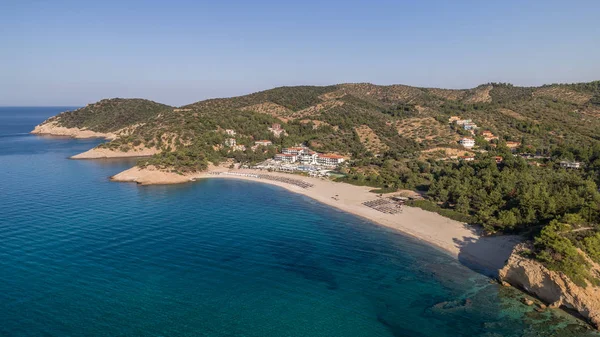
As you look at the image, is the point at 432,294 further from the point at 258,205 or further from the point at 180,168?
the point at 180,168

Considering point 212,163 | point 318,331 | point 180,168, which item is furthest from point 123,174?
point 318,331

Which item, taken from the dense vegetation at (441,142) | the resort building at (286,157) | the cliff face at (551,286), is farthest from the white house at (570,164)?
the resort building at (286,157)

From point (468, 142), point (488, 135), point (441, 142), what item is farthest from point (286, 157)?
point (488, 135)

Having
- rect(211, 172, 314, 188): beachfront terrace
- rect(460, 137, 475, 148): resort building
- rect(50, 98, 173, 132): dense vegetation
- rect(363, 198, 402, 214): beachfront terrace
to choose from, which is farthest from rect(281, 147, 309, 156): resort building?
rect(50, 98, 173, 132): dense vegetation

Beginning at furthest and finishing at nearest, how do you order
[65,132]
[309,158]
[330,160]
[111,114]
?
1. [111,114]
2. [65,132]
3. [309,158]
4. [330,160]

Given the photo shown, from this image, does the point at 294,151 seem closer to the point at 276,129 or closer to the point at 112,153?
the point at 276,129

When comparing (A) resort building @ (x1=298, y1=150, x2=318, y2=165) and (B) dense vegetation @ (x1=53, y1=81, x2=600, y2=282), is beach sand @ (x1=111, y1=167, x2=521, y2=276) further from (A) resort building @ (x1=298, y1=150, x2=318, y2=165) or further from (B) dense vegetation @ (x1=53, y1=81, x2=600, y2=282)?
(A) resort building @ (x1=298, y1=150, x2=318, y2=165)

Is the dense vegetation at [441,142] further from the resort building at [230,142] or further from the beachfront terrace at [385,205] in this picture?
the beachfront terrace at [385,205]
